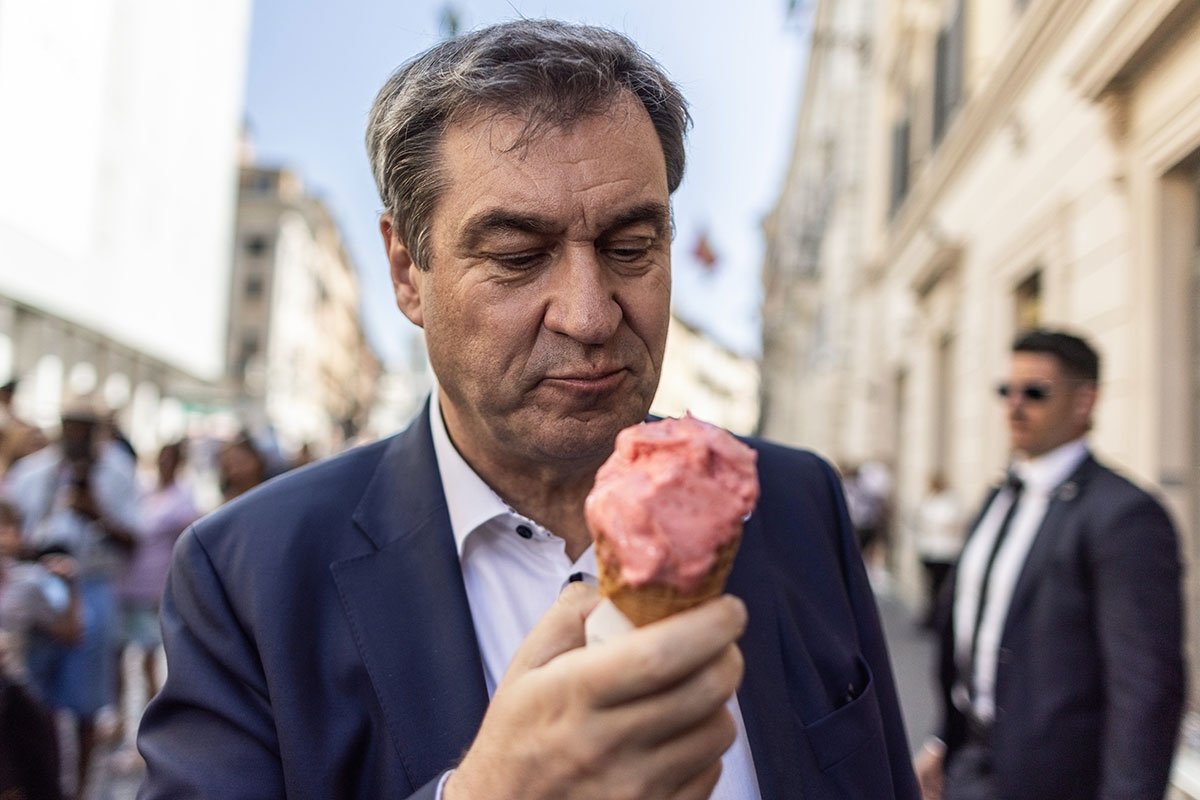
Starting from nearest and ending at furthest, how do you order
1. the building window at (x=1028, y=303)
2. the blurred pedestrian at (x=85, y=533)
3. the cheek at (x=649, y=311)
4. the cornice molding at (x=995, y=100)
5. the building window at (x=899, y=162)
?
the cheek at (x=649, y=311)
the blurred pedestrian at (x=85, y=533)
the cornice molding at (x=995, y=100)
the building window at (x=1028, y=303)
the building window at (x=899, y=162)

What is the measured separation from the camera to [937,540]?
8.79m

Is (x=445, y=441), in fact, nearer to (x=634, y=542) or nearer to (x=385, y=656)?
(x=385, y=656)

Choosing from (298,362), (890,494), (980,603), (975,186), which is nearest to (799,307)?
(890,494)

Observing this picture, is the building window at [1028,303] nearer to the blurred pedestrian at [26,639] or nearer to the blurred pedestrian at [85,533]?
the blurred pedestrian at [85,533]

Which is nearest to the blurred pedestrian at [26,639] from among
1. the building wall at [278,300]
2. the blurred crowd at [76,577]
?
the blurred crowd at [76,577]

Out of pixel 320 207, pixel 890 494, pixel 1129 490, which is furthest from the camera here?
pixel 320 207

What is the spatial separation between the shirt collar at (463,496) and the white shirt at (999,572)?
2.13 m

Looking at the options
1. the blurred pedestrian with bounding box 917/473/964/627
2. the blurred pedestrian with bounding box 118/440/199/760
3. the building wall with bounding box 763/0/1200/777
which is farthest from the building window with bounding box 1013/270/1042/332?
the blurred pedestrian with bounding box 118/440/199/760

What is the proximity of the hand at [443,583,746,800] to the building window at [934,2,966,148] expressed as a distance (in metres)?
10.2

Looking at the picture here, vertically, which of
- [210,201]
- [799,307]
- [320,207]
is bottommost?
[799,307]

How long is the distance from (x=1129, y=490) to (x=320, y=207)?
71.9 metres

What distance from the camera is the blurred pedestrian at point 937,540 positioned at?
28.5ft

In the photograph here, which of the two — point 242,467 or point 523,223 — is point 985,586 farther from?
point 242,467

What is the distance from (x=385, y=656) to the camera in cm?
139
